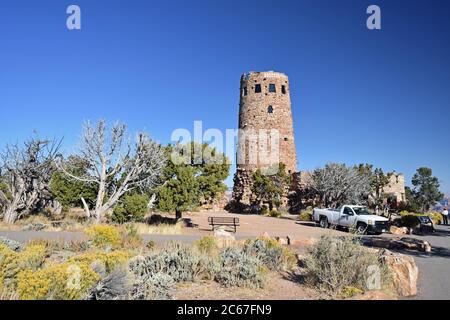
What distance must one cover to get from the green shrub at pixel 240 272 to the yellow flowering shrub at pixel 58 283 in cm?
285

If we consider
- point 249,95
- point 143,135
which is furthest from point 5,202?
point 249,95

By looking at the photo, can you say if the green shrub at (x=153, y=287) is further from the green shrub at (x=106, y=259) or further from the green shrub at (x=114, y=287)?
the green shrub at (x=106, y=259)

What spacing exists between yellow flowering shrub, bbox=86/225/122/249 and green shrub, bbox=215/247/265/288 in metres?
4.60

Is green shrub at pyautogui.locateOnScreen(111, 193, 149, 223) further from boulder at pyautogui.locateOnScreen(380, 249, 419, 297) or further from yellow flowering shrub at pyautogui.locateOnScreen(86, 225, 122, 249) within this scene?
boulder at pyautogui.locateOnScreen(380, 249, 419, 297)

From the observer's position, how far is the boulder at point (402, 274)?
6.96 metres

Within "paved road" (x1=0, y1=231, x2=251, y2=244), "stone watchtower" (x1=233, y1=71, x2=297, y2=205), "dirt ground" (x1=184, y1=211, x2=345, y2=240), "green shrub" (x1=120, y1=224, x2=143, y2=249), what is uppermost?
"stone watchtower" (x1=233, y1=71, x2=297, y2=205)

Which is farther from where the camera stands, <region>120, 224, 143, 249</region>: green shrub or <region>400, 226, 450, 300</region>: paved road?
<region>120, 224, 143, 249</region>: green shrub

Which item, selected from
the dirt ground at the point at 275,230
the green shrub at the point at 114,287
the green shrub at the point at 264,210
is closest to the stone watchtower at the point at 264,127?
the green shrub at the point at 264,210

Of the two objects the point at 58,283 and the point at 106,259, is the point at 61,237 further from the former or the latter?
the point at 58,283

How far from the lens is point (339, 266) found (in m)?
7.23

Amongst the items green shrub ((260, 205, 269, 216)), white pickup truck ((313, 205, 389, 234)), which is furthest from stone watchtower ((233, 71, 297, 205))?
white pickup truck ((313, 205, 389, 234))

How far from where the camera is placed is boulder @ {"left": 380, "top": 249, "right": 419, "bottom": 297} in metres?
6.96

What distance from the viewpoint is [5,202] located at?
19625 mm

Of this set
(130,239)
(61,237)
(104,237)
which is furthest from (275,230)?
(61,237)
